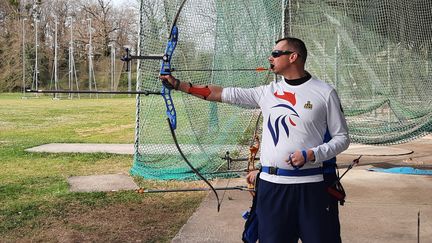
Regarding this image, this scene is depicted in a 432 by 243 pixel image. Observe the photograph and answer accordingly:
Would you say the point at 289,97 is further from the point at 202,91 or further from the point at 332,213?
the point at 332,213

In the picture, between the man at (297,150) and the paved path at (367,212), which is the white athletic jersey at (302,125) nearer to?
the man at (297,150)

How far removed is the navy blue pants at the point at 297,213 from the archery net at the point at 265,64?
4.56 meters

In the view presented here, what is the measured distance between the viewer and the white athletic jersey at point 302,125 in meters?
3.13

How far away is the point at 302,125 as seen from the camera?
3.13 meters

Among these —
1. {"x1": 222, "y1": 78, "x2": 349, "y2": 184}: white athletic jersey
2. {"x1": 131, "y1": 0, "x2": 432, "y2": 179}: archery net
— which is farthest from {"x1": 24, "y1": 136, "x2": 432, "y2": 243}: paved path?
{"x1": 222, "y1": 78, "x2": 349, "y2": 184}: white athletic jersey

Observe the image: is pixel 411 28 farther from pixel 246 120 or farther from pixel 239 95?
pixel 239 95

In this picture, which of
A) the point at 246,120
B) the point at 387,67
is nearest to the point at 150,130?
the point at 246,120

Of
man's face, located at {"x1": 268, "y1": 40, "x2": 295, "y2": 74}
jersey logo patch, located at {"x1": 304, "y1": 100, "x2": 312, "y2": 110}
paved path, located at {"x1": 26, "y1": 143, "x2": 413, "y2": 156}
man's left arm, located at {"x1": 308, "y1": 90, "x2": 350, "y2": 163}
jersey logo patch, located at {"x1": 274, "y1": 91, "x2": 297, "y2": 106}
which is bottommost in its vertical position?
paved path, located at {"x1": 26, "y1": 143, "x2": 413, "y2": 156}

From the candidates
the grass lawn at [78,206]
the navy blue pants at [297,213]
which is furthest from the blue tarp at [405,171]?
the navy blue pants at [297,213]

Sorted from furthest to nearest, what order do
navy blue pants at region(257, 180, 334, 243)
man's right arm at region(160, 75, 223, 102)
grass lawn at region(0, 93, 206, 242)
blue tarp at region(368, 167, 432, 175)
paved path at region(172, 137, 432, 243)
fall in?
blue tarp at region(368, 167, 432, 175)
grass lawn at region(0, 93, 206, 242)
paved path at region(172, 137, 432, 243)
man's right arm at region(160, 75, 223, 102)
navy blue pants at region(257, 180, 334, 243)

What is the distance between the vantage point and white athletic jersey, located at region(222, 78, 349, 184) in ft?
10.3

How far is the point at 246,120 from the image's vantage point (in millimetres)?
8133

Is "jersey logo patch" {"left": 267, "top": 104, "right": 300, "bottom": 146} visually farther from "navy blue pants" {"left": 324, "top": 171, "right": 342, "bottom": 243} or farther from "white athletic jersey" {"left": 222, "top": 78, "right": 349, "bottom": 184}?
Result: "navy blue pants" {"left": 324, "top": 171, "right": 342, "bottom": 243}

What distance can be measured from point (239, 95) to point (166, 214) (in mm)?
2787
